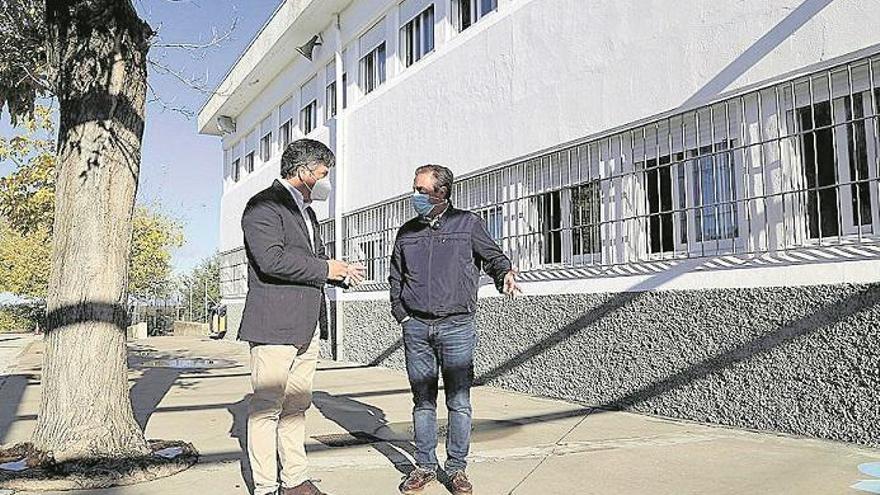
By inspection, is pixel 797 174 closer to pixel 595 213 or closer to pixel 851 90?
pixel 851 90

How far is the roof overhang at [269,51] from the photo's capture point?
50.2ft

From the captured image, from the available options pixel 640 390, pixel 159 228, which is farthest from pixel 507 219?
pixel 159 228

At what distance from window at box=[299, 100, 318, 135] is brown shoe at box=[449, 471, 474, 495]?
535 inches

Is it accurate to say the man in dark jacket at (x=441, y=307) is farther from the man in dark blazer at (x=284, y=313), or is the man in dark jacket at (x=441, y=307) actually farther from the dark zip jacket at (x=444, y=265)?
the man in dark blazer at (x=284, y=313)

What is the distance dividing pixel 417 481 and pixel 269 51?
15140mm

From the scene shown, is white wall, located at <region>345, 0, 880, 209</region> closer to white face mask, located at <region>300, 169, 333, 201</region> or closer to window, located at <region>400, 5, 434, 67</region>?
window, located at <region>400, 5, 434, 67</region>

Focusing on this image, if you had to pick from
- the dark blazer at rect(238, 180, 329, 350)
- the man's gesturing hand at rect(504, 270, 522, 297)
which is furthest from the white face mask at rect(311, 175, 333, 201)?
the man's gesturing hand at rect(504, 270, 522, 297)

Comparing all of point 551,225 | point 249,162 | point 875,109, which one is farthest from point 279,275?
point 249,162

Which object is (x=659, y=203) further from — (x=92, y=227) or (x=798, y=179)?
(x=92, y=227)

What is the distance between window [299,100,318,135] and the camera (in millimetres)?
17234

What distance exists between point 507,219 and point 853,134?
14.9ft

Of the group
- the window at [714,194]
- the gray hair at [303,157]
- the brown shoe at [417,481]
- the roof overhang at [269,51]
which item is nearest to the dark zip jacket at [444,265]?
the gray hair at [303,157]

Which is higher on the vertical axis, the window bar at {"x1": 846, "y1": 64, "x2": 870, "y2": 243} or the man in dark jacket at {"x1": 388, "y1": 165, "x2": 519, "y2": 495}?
the window bar at {"x1": 846, "y1": 64, "x2": 870, "y2": 243}

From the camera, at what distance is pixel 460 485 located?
429 centimetres
